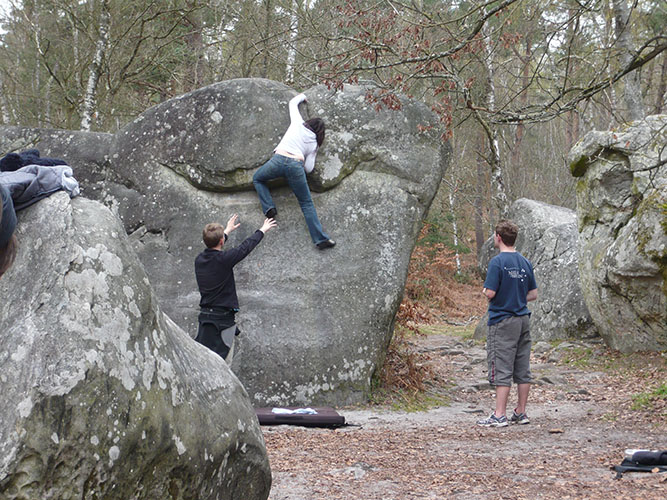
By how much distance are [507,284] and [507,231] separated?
539 millimetres

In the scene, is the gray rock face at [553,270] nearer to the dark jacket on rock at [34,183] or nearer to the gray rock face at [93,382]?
the gray rock face at [93,382]

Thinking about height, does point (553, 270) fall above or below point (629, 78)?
below

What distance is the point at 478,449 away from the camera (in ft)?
19.0

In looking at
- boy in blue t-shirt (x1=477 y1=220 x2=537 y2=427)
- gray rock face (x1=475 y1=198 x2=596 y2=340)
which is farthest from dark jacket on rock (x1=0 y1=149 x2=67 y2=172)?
gray rock face (x1=475 y1=198 x2=596 y2=340)

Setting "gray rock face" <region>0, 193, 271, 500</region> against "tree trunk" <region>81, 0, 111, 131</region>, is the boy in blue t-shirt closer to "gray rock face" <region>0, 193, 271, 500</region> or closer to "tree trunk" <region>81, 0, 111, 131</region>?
"gray rock face" <region>0, 193, 271, 500</region>

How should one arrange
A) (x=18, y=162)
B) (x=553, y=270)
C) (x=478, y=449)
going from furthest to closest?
(x=553, y=270), (x=478, y=449), (x=18, y=162)

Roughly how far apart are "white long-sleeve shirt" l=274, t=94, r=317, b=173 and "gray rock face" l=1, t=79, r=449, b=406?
19 cm

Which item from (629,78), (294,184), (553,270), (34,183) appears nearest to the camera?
(34,183)

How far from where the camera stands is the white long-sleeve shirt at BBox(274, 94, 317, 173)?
853cm

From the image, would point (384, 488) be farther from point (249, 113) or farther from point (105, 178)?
point (105, 178)

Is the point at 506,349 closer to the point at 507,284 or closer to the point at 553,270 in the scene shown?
the point at 507,284

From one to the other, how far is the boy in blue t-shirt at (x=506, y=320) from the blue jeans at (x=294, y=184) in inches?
93.5

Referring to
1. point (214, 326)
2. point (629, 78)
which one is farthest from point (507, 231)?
point (629, 78)

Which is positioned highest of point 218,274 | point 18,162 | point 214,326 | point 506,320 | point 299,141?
point 299,141
